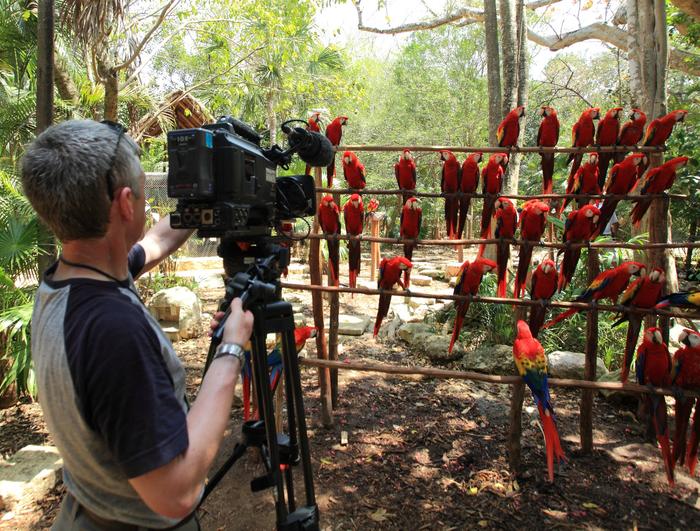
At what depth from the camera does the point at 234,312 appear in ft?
2.99

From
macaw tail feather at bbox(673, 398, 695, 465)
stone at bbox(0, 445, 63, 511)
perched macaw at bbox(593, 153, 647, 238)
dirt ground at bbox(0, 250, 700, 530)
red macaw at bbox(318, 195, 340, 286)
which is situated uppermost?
perched macaw at bbox(593, 153, 647, 238)

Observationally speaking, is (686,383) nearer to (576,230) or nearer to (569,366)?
(576,230)

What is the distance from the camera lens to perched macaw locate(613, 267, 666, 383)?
2.03 meters

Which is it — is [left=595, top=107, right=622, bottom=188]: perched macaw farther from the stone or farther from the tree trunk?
the stone

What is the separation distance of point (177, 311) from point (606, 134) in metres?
4.15

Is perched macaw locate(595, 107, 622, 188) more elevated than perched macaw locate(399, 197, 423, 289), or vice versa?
perched macaw locate(595, 107, 622, 188)

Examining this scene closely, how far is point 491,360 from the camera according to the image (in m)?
3.64

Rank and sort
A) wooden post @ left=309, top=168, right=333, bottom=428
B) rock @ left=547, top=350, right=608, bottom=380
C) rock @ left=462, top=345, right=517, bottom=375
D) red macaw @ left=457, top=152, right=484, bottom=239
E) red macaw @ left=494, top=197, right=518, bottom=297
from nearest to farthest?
red macaw @ left=494, top=197, right=518, bottom=297 < red macaw @ left=457, top=152, right=484, bottom=239 < wooden post @ left=309, top=168, right=333, bottom=428 < rock @ left=547, top=350, right=608, bottom=380 < rock @ left=462, top=345, right=517, bottom=375

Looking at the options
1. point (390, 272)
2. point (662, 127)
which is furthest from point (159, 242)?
point (662, 127)

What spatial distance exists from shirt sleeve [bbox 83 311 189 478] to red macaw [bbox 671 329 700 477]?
2.22 m

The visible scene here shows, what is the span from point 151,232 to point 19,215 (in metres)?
2.26

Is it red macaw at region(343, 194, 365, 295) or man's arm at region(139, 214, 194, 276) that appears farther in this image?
red macaw at region(343, 194, 365, 295)

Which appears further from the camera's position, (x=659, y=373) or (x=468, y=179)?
(x=468, y=179)

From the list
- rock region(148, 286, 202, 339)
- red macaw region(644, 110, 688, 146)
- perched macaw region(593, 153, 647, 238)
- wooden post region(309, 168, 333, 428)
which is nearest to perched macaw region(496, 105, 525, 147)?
perched macaw region(593, 153, 647, 238)
